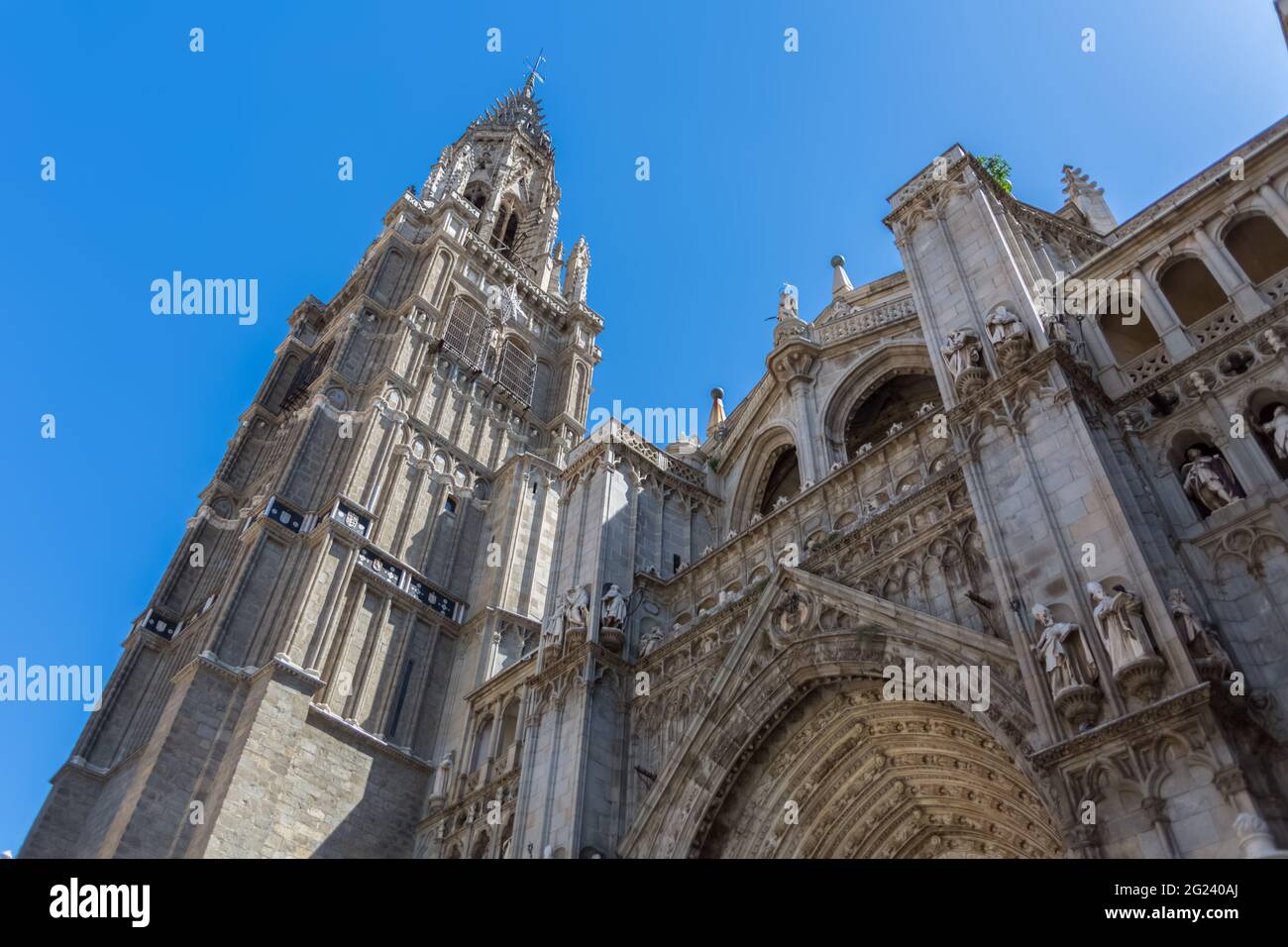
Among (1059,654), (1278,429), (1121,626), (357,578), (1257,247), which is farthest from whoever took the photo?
(357,578)

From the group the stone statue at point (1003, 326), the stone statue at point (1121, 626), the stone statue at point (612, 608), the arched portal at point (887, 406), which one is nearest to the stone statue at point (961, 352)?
the stone statue at point (1003, 326)

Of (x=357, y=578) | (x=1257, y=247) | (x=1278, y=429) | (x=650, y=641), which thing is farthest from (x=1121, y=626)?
(x=357, y=578)

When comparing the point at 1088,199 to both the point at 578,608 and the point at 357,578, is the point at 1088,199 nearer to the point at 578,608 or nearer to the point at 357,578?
the point at 578,608

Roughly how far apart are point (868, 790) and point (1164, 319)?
8.38 meters

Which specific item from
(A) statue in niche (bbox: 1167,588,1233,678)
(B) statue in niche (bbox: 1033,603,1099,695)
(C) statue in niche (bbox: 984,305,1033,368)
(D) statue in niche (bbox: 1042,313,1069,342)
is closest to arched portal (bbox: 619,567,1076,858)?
(B) statue in niche (bbox: 1033,603,1099,695)

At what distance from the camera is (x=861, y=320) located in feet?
89.2

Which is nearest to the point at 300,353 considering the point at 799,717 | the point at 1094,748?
the point at 799,717

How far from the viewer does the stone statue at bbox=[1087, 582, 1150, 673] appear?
10930 millimetres

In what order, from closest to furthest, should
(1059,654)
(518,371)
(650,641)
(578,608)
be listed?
(1059,654)
(650,641)
(578,608)
(518,371)

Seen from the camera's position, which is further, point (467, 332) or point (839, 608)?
point (467, 332)

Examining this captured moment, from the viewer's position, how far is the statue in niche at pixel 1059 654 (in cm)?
1143

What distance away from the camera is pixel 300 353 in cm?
4812

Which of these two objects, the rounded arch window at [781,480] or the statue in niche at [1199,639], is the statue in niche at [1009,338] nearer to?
the statue in niche at [1199,639]
